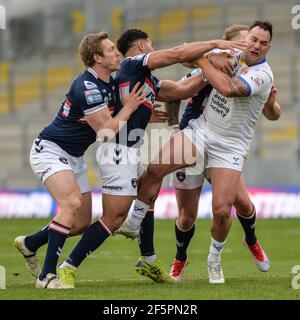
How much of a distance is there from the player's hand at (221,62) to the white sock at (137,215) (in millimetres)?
1620

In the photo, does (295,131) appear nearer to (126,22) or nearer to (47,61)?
(126,22)

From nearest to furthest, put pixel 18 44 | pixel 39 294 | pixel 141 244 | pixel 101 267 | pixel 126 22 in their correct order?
pixel 39 294 < pixel 141 244 < pixel 101 267 < pixel 126 22 < pixel 18 44

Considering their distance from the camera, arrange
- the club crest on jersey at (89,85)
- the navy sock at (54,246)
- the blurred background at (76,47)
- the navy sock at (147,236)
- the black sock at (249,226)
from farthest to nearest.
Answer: the blurred background at (76,47)
the black sock at (249,226)
the navy sock at (147,236)
the club crest on jersey at (89,85)
the navy sock at (54,246)

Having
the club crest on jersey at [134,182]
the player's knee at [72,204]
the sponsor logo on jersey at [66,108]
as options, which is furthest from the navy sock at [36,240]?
the sponsor logo on jersey at [66,108]

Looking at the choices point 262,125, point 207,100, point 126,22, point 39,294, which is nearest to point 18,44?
point 126,22

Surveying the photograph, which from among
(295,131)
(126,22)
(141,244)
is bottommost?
(295,131)

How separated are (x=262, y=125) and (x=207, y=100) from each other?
13396 mm

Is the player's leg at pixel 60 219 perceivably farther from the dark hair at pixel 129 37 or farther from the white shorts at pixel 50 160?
the dark hair at pixel 129 37

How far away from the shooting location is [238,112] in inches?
384

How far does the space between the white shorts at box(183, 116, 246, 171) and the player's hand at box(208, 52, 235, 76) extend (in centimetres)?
74

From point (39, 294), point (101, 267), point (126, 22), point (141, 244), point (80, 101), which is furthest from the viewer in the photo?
point (126, 22)

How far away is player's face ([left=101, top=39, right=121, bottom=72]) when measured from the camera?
9305 millimetres

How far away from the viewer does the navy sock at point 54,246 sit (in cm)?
899

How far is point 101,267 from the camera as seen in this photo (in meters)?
12.2
